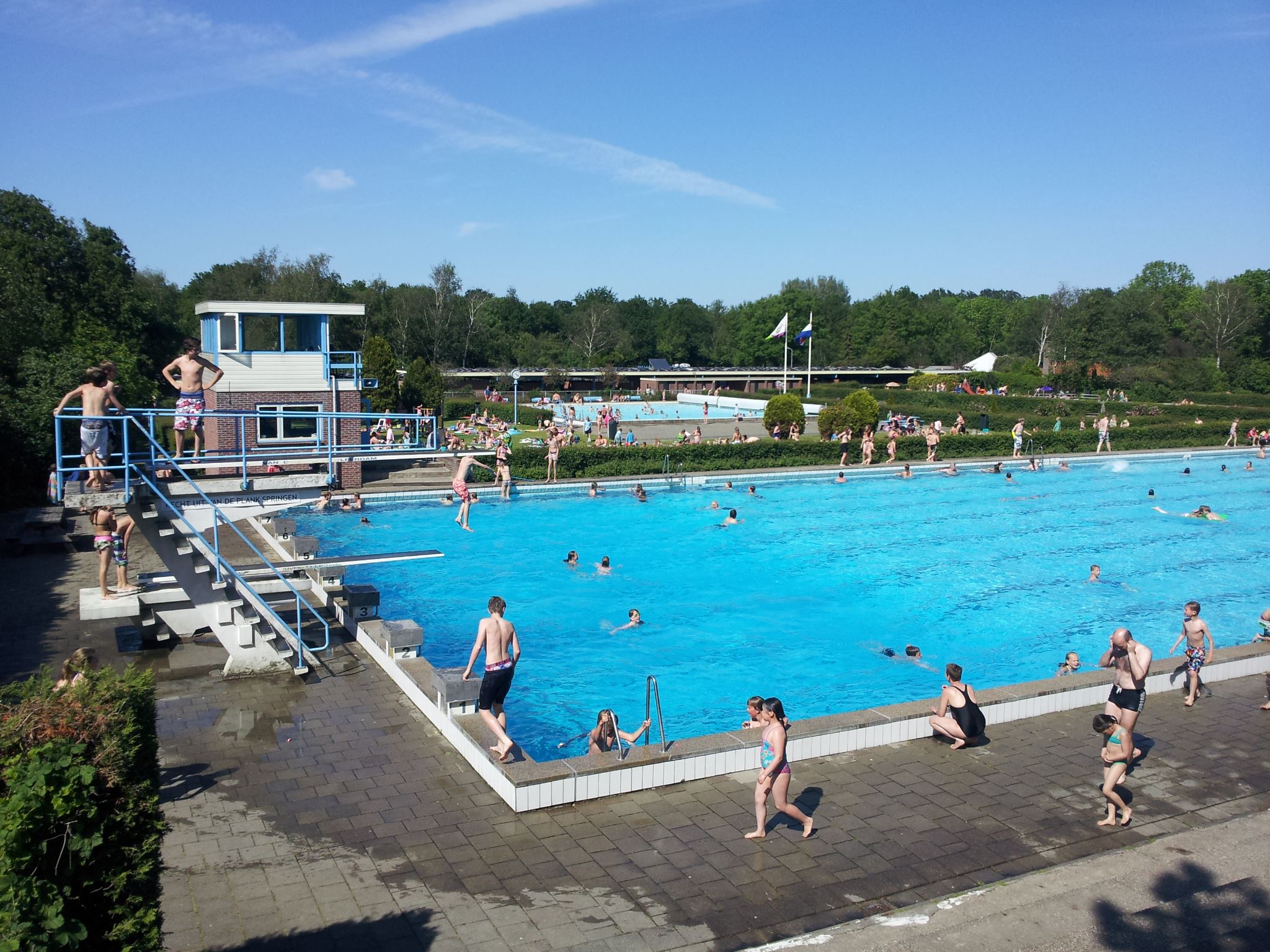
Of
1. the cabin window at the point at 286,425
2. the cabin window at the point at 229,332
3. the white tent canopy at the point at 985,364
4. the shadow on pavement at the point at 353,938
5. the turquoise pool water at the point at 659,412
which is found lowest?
the shadow on pavement at the point at 353,938

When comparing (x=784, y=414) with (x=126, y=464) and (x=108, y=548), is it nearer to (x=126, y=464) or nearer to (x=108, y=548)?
(x=108, y=548)

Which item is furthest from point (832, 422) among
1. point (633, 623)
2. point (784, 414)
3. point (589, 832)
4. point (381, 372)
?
point (589, 832)

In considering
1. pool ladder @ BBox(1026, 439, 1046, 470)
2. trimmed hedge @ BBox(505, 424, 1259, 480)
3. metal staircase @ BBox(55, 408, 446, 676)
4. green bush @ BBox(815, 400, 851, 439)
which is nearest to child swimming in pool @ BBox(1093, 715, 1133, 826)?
metal staircase @ BBox(55, 408, 446, 676)

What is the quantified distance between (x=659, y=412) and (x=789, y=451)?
25.8m

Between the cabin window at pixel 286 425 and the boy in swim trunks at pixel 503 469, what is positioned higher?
the cabin window at pixel 286 425

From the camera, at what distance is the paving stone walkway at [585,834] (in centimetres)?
641

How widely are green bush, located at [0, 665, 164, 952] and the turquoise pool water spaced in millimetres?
43353

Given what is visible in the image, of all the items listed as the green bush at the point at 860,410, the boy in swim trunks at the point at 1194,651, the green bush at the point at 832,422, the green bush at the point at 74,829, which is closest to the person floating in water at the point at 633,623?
the boy in swim trunks at the point at 1194,651

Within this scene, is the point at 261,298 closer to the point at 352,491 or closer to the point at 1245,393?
the point at 352,491

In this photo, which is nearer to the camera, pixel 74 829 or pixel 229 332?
pixel 74 829

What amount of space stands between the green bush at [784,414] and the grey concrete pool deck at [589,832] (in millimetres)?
27934

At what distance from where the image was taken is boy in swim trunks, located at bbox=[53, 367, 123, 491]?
9.92 meters

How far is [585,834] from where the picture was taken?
7715 mm

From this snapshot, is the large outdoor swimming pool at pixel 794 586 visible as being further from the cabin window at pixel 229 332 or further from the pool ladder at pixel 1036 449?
the pool ladder at pixel 1036 449
